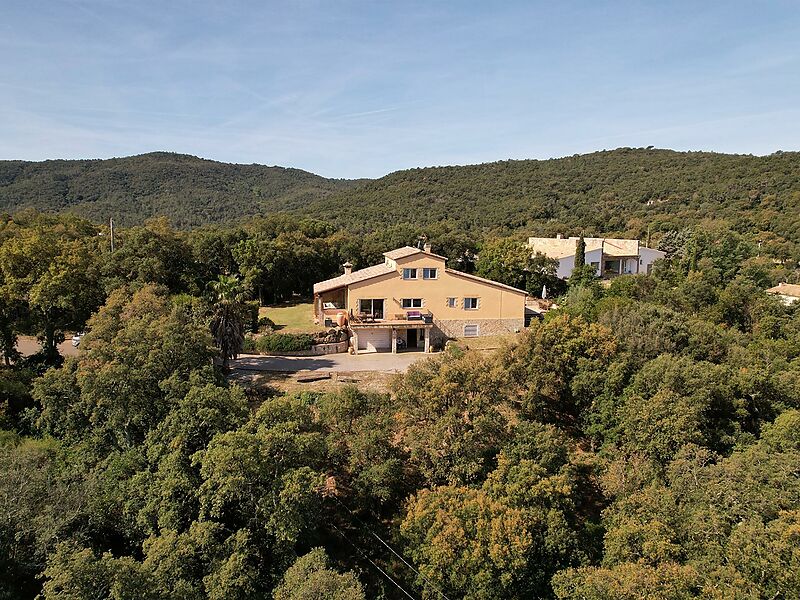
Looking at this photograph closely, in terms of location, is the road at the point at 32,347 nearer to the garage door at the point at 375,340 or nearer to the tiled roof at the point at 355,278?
the tiled roof at the point at 355,278

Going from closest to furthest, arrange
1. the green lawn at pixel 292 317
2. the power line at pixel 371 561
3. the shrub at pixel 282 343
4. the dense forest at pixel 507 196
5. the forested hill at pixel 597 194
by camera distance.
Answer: the power line at pixel 371 561
the shrub at pixel 282 343
the green lawn at pixel 292 317
the forested hill at pixel 597 194
the dense forest at pixel 507 196

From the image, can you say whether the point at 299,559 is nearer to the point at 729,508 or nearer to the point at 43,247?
the point at 729,508

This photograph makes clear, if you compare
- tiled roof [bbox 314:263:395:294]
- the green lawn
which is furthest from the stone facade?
the green lawn

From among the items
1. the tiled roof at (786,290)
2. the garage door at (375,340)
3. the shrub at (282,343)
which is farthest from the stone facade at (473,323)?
the tiled roof at (786,290)

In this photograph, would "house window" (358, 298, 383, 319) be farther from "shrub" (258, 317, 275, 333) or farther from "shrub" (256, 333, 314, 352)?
"shrub" (258, 317, 275, 333)

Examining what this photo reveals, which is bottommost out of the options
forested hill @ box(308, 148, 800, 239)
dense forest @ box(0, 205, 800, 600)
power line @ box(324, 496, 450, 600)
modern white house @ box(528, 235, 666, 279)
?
power line @ box(324, 496, 450, 600)

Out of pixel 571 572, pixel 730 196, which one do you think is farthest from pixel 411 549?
pixel 730 196
